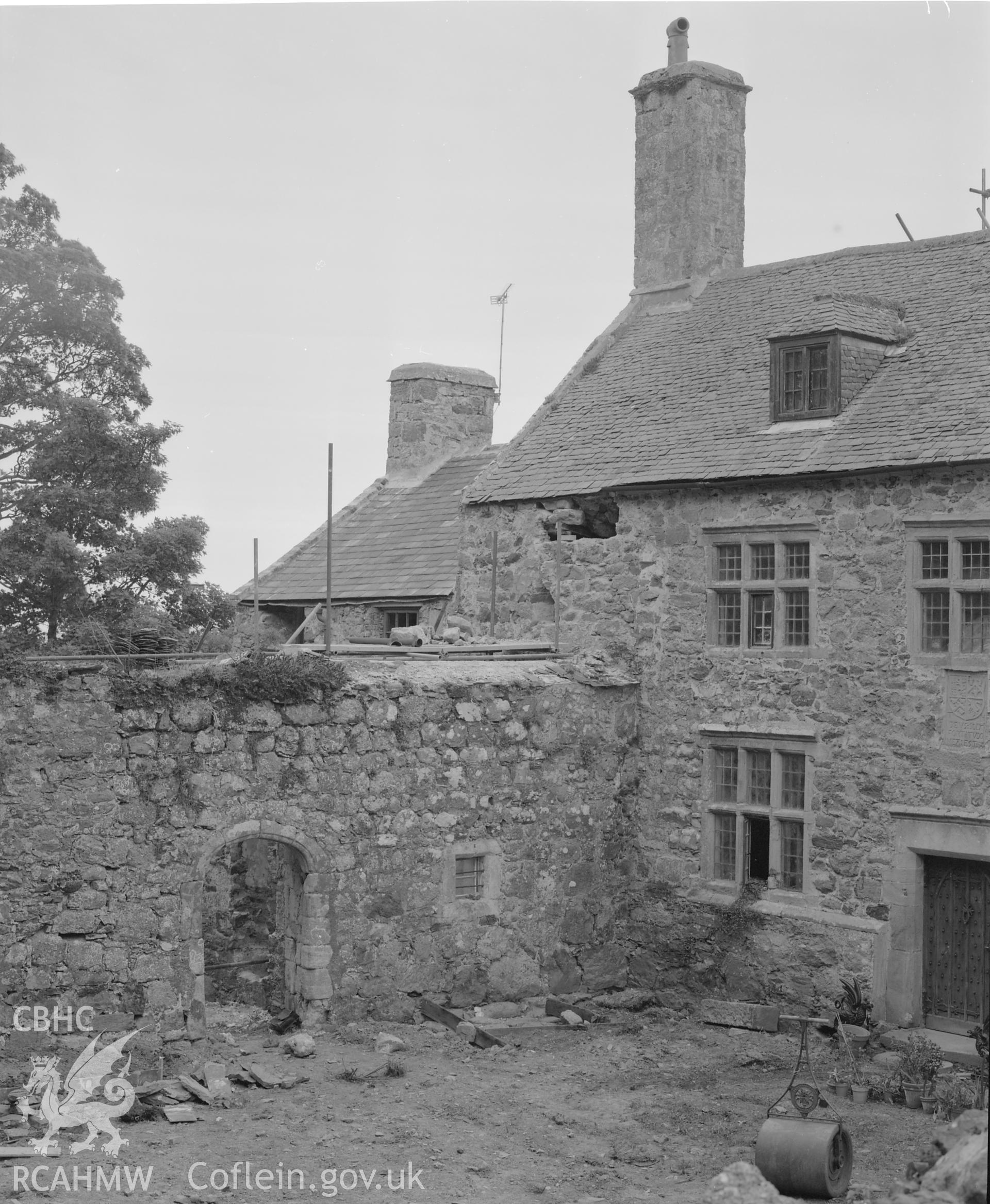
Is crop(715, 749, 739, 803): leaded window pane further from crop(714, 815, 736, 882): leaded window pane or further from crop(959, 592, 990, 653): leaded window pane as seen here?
crop(959, 592, 990, 653): leaded window pane

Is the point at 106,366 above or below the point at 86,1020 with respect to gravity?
above

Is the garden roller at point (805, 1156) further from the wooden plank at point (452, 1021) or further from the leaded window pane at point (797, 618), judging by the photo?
the leaded window pane at point (797, 618)

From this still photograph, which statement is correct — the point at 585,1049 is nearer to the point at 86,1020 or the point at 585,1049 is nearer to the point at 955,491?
the point at 86,1020

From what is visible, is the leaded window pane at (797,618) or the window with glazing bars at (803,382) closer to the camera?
the leaded window pane at (797,618)

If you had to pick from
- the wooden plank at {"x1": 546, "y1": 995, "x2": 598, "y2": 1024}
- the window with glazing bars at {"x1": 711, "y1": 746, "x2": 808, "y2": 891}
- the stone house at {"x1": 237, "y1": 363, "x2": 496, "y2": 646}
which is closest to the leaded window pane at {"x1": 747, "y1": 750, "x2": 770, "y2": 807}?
the window with glazing bars at {"x1": 711, "y1": 746, "x2": 808, "y2": 891}

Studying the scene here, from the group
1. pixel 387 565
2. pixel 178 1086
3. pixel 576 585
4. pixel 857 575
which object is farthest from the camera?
pixel 387 565

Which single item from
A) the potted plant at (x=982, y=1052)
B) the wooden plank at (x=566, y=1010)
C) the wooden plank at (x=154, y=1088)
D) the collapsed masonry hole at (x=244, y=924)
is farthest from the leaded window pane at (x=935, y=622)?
the wooden plank at (x=154, y=1088)

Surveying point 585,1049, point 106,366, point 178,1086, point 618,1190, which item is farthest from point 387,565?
point 618,1190

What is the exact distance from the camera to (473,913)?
16.9 m

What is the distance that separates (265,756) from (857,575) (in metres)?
6.38

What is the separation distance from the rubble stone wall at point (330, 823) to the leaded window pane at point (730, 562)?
1926mm

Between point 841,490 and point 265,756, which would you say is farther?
point 841,490

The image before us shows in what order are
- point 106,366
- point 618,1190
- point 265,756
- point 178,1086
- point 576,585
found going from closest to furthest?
1. point 618,1190
2. point 178,1086
3. point 265,756
4. point 576,585
5. point 106,366

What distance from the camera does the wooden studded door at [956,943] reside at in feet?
51.8
